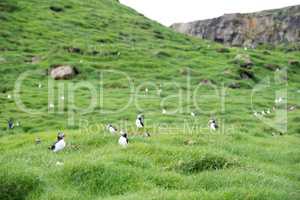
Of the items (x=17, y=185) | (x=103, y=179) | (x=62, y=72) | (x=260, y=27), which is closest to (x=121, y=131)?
(x=103, y=179)

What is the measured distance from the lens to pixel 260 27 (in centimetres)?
18788

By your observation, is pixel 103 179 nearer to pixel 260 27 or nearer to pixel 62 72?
pixel 62 72

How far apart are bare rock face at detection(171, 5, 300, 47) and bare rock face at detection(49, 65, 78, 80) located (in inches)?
4907

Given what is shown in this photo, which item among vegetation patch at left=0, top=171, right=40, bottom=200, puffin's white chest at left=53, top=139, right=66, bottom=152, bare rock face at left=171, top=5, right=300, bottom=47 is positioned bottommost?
vegetation patch at left=0, top=171, right=40, bottom=200

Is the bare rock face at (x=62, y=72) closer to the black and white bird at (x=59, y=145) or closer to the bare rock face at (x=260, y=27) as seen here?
the black and white bird at (x=59, y=145)

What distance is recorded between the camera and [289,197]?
14.3 metres

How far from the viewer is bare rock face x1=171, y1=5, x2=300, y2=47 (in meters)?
178

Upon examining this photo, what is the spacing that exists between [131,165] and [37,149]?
6708 mm

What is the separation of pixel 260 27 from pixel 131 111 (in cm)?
15259

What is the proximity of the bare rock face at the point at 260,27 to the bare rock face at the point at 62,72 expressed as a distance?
125m

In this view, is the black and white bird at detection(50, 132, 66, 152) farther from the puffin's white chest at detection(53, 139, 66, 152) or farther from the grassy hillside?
the grassy hillside

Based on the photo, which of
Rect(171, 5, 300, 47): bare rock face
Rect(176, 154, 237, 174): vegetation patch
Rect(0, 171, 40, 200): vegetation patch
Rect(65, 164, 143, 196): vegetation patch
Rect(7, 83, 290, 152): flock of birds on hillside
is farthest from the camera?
Rect(171, 5, 300, 47): bare rock face

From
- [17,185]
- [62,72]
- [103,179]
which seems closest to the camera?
[17,185]

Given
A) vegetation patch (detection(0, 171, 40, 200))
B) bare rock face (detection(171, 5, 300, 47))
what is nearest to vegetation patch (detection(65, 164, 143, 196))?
vegetation patch (detection(0, 171, 40, 200))
